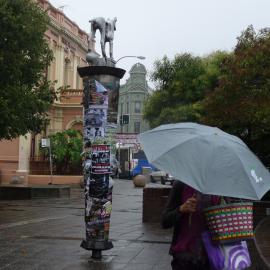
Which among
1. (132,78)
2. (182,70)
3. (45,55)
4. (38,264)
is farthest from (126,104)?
(38,264)

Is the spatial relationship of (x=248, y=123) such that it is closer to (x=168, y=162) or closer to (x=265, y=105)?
(x=265, y=105)

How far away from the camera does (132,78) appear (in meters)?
89.3

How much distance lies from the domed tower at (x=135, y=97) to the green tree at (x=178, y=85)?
167ft

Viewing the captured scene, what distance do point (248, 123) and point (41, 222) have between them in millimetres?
5430

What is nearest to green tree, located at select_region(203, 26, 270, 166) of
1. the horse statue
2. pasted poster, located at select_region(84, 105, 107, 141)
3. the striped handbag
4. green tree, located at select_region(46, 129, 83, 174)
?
the horse statue

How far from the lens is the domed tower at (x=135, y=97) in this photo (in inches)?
3445

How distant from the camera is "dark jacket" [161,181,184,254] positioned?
4.49m

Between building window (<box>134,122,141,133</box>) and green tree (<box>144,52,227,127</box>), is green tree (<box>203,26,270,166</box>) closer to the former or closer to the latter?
green tree (<box>144,52,227,127</box>)

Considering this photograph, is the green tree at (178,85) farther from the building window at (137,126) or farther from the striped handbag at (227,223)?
the building window at (137,126)

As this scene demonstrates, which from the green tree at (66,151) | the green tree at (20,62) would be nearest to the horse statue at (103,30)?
the green tree at (20,62)

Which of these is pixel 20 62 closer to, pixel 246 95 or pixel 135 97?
pixel 246 95

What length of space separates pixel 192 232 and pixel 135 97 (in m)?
84.1

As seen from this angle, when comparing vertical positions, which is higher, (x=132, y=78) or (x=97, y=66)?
(x=132, y=78)

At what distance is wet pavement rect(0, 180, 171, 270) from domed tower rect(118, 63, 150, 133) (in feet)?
232
